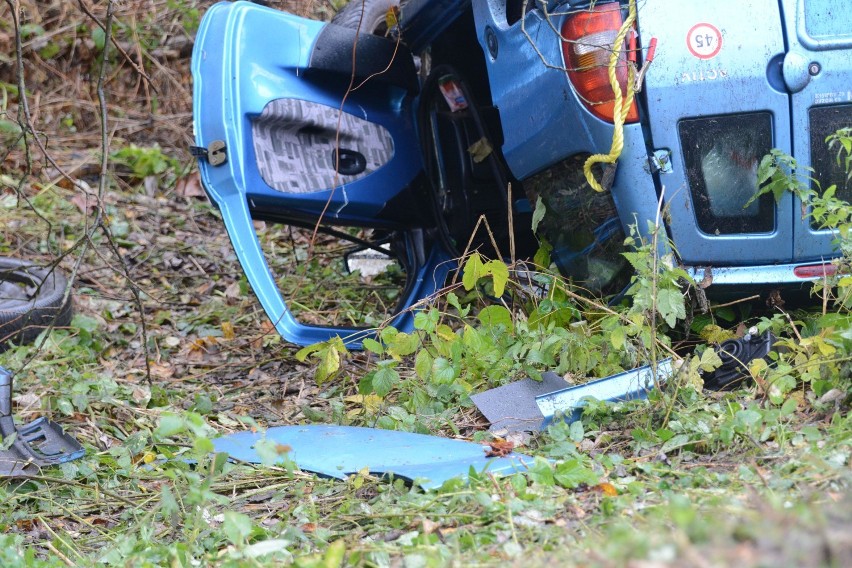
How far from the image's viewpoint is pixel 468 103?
13.5ft

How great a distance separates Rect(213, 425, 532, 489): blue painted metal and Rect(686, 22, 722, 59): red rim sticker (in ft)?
4.42

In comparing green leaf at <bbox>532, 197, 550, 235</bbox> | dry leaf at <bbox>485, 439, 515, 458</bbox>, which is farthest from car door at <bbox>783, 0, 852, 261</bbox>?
dry leaf at <bbox>485, 439, 515, 458</bbox>

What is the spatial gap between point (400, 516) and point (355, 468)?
40cm

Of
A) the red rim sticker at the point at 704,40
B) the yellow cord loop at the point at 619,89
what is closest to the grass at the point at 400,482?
the yellow cord loop at the point at 619,89

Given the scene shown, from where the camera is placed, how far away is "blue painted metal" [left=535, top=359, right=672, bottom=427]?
9.41ft

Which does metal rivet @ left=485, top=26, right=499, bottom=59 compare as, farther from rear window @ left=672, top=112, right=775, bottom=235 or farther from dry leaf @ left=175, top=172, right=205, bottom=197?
dry leaf @ left=175, top=172, right=205, bottom=197

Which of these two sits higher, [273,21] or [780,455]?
[273,21]

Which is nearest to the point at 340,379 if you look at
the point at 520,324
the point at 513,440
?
the point at 520,324

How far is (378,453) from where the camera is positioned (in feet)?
9.16

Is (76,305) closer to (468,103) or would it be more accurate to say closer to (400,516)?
(468,103)

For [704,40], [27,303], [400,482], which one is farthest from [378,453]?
[27,303]

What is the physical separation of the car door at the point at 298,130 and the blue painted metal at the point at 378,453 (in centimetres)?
87

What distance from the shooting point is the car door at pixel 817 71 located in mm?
2938

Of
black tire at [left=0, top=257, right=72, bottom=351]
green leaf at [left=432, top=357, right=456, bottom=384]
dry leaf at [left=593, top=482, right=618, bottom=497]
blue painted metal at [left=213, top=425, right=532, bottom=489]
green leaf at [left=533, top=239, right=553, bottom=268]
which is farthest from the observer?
black tire at [left=0, top=257, right=72, bottom=351]
